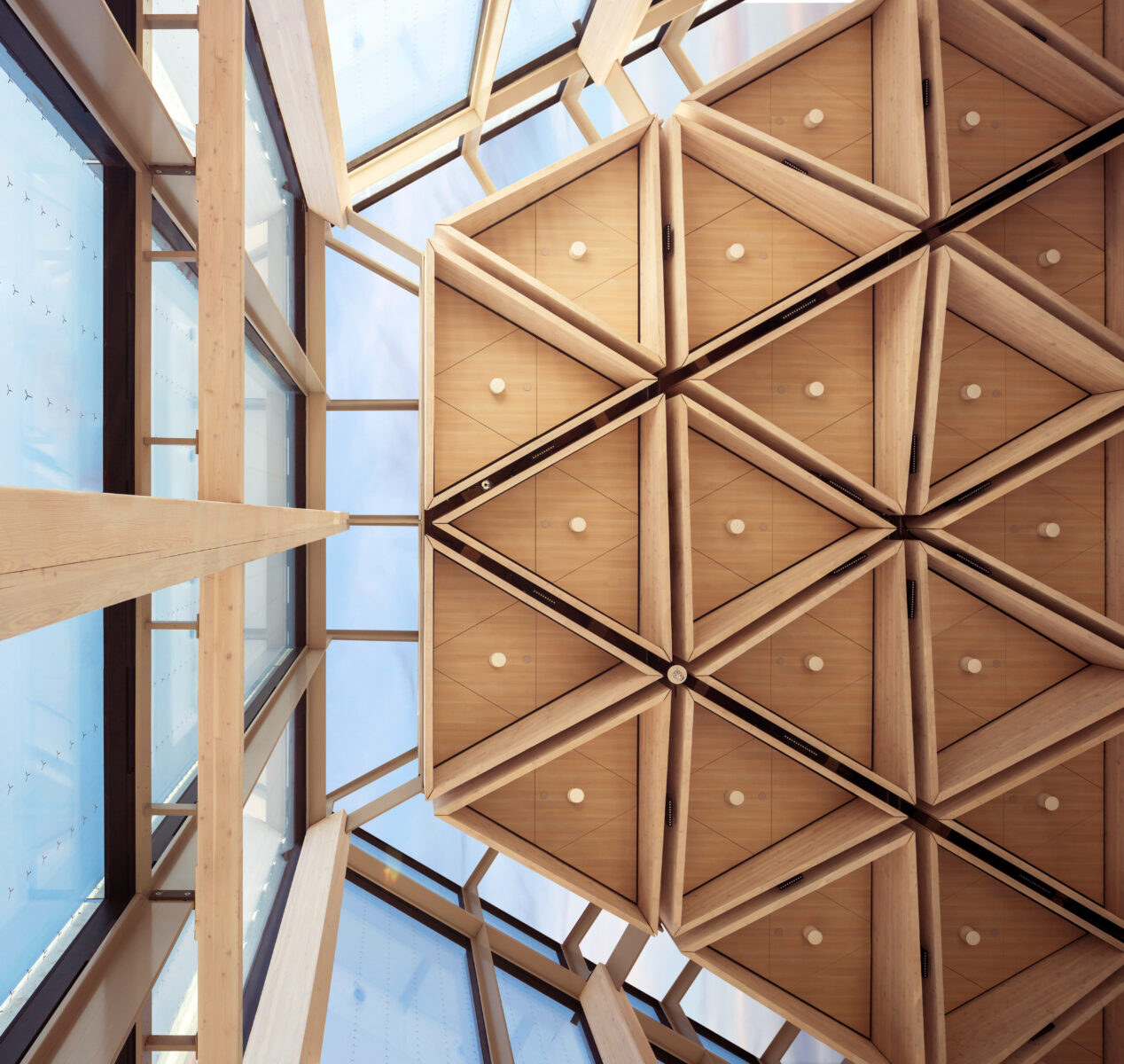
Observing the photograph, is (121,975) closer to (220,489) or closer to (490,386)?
(220,489)

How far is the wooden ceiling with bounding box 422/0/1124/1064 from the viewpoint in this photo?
383 cm

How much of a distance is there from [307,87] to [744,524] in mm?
3439

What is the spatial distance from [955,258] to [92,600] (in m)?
4.40

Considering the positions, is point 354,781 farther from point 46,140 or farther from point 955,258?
point 955,258

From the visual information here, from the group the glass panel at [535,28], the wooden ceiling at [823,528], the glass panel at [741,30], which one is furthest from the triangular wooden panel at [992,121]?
the glass panel at [535,28]

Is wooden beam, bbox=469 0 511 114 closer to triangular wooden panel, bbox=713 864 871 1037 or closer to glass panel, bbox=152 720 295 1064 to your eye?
glass panel, bbox=152 720 295 1064

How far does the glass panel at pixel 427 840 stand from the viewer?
504cm

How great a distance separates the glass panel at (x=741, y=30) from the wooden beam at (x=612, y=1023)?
6371 millimetres

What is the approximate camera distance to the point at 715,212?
4.07 metres

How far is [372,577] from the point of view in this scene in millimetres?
5207

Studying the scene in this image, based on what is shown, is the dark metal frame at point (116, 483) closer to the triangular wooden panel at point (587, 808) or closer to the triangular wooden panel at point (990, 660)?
the triangular wooden panel at point (587, 808)

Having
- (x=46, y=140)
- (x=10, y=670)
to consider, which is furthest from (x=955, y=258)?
(x=10, y=670)

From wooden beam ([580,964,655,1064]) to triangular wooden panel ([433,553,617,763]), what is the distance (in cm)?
195

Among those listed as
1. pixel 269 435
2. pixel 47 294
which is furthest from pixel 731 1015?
pixel 47 294
